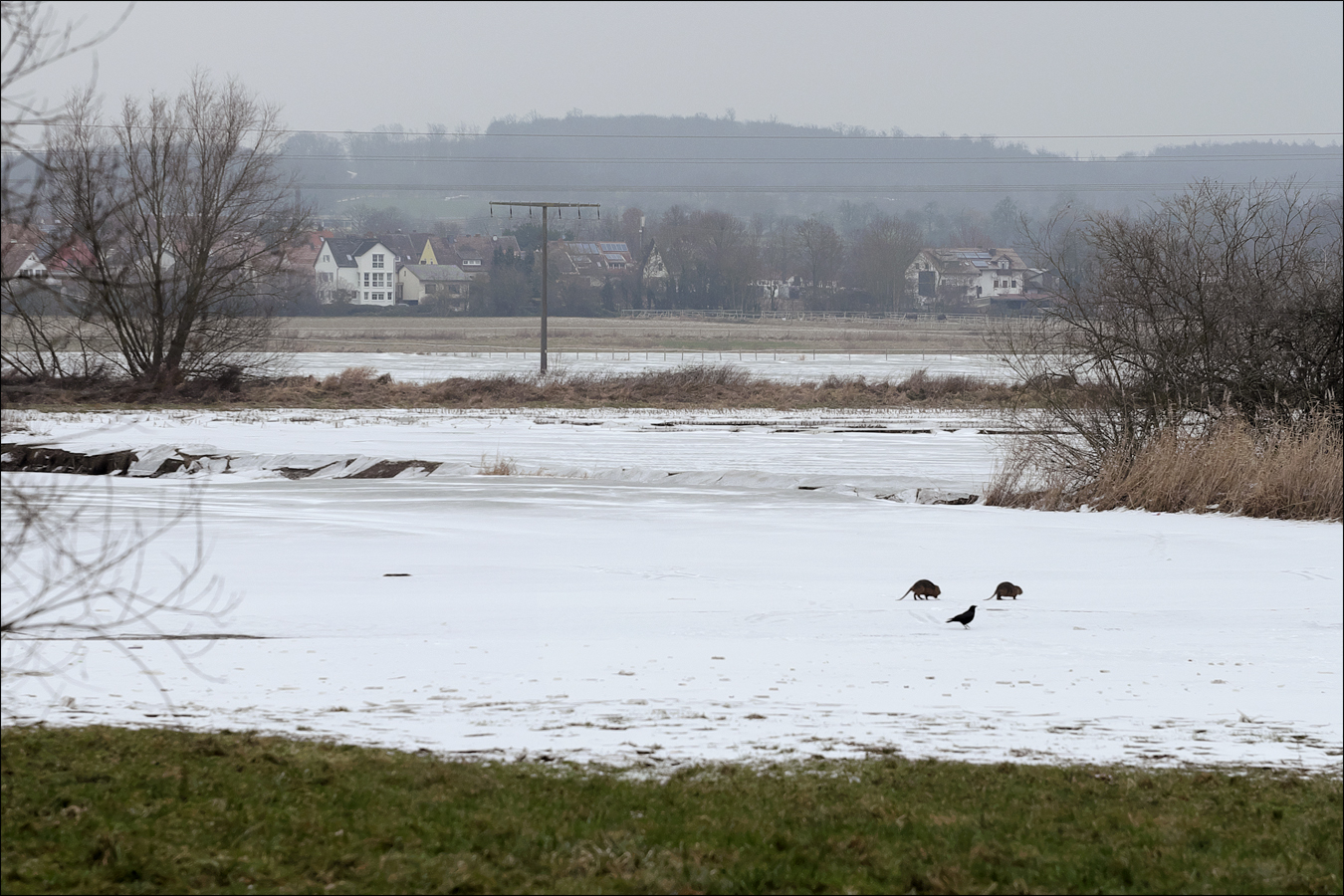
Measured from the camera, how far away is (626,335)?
96.1m

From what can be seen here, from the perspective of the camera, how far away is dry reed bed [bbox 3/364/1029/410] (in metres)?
42.0

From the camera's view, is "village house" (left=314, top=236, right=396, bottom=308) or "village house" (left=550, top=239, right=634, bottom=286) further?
"village house" (left=314, top=236, right=396, bottom=308)

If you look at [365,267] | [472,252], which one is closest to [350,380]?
[365,267]

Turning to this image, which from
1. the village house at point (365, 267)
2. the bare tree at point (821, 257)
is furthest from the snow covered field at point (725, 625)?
the village house at point (365, 267)

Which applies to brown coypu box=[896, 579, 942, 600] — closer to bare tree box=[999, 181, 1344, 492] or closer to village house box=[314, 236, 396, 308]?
bare tree box=[999, 181, 1344, 492]

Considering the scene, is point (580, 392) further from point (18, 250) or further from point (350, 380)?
point (18, 250)

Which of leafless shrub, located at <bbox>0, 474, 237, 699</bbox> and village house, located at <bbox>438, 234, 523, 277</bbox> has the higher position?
village house, located at <bbox>438, 234, 523, 277</bbox>

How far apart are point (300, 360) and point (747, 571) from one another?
50.8 m

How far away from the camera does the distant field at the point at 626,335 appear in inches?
3231

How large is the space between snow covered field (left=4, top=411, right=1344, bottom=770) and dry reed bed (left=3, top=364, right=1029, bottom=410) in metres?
18.7

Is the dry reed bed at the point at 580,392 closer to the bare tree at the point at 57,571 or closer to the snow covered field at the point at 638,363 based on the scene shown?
the snow covered field at the point at 638,363

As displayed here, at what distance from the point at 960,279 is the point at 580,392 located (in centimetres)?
11302

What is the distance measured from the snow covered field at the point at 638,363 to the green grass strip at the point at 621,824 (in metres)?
41.9

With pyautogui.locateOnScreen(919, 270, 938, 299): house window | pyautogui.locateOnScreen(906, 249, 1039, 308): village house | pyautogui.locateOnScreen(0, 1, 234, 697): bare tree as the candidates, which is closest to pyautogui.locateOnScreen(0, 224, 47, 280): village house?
pyautogui.locateOnScreen(0, 1, 234, 697): bare tree
